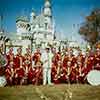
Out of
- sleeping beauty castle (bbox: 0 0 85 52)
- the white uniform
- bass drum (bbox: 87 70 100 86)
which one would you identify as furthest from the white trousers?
sleeping beauty castle (bbox: 0 0 85 52)

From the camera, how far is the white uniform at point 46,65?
242 inches

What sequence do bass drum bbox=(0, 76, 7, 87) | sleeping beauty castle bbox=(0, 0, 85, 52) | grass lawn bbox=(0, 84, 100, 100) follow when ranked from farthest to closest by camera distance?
sleeping beauty castle bbox=(0, 0, 85, 52) → bass drum bbox=(0, 76, 7, 87) → grass lawn bbox=(0, 84, 100, 100)

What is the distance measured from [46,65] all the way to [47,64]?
0.02 metres

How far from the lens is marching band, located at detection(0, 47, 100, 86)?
6289 mm

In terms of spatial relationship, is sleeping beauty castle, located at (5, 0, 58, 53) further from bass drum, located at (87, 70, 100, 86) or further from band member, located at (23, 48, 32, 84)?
bass drum, located at (87, 70, 100, 86)

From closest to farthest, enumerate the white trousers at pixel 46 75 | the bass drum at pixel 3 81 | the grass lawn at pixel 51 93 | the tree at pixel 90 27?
the grass lawn at pixel 51 93 → the bass drum at pixel 3 81 → the white trousers at pixel 46 75 → the tree at pixel 90 27

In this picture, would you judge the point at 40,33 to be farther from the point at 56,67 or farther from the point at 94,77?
the point at 94,77

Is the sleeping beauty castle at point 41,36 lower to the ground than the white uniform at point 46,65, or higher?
higher

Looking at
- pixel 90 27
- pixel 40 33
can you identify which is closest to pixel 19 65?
pixel 40 33

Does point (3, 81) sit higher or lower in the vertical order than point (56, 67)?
lower

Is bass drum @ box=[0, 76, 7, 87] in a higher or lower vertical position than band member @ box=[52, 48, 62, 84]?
lower

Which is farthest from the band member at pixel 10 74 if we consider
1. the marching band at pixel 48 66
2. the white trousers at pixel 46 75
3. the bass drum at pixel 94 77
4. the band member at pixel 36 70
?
the bass drum at pixel 94 77

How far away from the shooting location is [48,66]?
6.22 meters

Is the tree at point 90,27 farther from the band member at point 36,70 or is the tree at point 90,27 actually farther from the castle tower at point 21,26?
the band member at point 36,70
